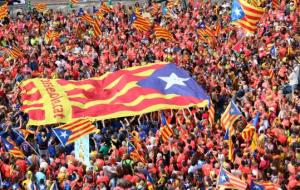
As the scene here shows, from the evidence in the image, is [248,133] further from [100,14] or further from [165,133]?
[100,14]

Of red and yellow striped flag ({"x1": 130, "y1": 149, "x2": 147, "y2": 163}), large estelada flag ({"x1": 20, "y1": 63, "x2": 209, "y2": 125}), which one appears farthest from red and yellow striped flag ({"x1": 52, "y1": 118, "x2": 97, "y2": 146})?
large estelada flag ({"x1": 20, "y1": 63, "x2": 209, "y2": 125})

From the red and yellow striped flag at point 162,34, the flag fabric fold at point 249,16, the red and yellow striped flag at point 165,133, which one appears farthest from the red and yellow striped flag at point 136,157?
the red and yellow striped flag at point 162,34

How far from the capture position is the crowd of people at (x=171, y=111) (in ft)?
58.0

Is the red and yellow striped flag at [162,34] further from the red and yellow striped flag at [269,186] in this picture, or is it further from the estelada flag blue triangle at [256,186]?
the estelada flag blue triangle at [256,186]

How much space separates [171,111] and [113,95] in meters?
2.02

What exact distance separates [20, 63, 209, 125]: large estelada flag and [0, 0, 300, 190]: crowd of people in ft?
1.56

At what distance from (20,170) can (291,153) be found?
6.73 meters

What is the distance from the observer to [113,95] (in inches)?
920

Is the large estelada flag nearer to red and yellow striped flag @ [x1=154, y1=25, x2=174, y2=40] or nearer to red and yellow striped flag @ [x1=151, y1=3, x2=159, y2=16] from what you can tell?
red and yellow striped flag @ [x1=154, y1=25, x2=174, y2=40]

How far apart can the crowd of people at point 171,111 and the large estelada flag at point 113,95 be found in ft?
1.56

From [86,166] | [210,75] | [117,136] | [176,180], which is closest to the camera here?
[176,180]

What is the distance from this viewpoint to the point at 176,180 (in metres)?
17.3

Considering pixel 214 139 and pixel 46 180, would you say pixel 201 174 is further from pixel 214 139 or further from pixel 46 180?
pixel 46 180

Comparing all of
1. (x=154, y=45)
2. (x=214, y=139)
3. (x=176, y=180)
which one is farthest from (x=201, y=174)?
(x=154, y=45)
